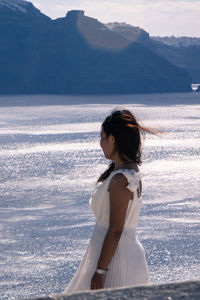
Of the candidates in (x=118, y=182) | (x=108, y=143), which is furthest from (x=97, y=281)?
(x=108, y=143)

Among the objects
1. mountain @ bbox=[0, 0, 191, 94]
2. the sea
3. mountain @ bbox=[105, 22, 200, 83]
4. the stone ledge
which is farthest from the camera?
mountain @ bbox=[105, 22, 200, 83]

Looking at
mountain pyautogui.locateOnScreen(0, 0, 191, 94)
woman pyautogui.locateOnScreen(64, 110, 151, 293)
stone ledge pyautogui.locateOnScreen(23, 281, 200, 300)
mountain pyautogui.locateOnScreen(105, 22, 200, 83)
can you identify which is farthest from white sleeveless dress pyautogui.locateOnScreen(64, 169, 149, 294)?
mountain pyautogui.locateOnScreen(105, 22, 200, 83)

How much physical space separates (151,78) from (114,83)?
26.6 ft

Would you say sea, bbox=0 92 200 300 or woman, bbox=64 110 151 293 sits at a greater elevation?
woman, bbox=64 110 151 293

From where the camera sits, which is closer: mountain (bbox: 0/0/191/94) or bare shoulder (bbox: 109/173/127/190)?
bare shoulder (bbox: 109/173/127/190)

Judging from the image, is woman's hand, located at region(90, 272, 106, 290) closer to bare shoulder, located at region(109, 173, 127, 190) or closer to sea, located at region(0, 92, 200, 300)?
bare shoulder, located at region(109, 173, 127, 190)

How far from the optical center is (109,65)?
125562 mm

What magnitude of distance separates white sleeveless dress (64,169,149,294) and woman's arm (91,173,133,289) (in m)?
0.04

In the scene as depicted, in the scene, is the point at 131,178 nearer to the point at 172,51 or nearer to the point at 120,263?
the point at 120,263

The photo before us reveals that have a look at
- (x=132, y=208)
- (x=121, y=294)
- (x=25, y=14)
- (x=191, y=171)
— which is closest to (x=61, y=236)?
(x=132, y=208)

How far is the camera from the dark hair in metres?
1.83

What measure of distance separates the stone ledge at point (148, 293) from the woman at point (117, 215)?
0.63m

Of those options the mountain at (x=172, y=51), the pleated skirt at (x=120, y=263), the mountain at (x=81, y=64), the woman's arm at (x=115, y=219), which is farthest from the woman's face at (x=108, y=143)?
the mountain at (x=172, y=51)

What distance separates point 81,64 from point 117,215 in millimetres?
125755
